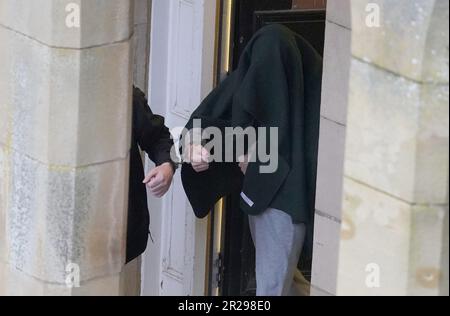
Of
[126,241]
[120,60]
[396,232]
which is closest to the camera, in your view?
[396,232]

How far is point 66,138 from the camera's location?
6336mm

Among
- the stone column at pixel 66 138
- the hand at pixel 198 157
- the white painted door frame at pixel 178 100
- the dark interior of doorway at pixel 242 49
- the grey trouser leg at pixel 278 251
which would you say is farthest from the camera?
the white painted door frame at pixel 178 100

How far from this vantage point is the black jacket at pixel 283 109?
21.7ft

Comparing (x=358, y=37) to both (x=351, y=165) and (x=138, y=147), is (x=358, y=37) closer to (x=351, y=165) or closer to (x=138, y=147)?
(x=351, y=165)

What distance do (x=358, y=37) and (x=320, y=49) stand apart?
191cm

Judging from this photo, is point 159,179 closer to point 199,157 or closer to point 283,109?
point 199,157

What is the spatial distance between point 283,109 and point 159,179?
543 mm

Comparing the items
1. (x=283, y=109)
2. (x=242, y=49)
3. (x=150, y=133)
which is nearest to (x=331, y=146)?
(x=283, y=109)

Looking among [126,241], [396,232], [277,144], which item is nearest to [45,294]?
[126,241]

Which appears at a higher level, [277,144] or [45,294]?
[277,144]

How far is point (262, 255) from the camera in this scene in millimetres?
6789

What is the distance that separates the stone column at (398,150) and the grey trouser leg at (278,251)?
39.3 inches

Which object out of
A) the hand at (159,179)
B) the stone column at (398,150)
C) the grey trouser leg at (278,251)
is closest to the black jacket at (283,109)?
the grey trouser leg at (278,251)

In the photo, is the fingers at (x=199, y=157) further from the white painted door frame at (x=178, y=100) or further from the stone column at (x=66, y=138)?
the white painted door frame at (x=178, y=100)
